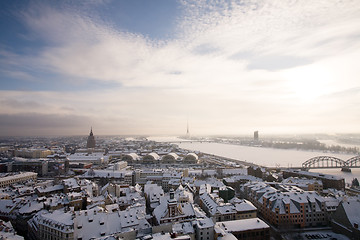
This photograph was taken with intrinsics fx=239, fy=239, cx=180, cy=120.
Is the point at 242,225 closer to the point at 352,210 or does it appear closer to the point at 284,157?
the point at 352,210

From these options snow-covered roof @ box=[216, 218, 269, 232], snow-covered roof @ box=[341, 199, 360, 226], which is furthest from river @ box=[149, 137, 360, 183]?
snow-covered roof @ box=[216, 218, 269, 232]

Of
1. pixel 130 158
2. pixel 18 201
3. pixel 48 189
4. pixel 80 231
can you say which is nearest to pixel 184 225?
pixel 80 231

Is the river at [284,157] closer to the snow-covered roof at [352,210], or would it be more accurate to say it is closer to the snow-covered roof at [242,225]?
the snow-covered roof at [352,210]

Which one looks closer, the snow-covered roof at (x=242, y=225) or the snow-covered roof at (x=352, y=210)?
the snow-covered roof at (x=242, y=225)

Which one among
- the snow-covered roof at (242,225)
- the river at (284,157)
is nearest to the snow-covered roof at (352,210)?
the snow-covered roof at (242,225)

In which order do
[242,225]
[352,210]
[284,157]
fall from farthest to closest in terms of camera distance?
1. [284,157]
2. [352,210]
3. [242,225]

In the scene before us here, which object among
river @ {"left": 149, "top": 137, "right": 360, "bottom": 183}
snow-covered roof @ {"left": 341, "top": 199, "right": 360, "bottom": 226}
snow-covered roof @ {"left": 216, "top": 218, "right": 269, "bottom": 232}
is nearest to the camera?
snow-covered roof @ {"left": 216, "top": 218, "right": 269, "bottom": 232}

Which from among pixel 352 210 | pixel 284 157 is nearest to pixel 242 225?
pixel 352 210

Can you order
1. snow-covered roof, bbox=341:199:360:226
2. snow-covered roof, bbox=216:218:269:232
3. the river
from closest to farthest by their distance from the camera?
1. snow-covered roof, bbox=216:218:269:232
2. snow-covered roof, bbox=341:199:360:226
3. the river

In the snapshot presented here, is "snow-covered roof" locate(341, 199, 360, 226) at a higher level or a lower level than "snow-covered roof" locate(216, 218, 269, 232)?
higher

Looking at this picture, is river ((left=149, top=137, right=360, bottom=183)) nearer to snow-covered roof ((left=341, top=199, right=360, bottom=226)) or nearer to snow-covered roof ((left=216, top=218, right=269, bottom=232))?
snow-covered roof ((left=341, top=199, right=360, bottom=226))

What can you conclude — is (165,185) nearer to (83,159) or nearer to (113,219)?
(113,219)

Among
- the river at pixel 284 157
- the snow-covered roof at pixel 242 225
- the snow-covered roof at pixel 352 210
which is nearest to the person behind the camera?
the snow-covered roof at pixel 242 225
